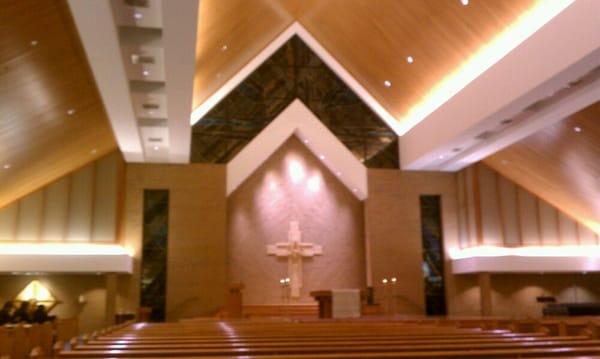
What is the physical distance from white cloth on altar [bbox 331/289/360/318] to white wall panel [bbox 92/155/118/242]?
6.45 meters

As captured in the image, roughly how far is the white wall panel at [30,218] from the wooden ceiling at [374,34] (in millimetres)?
4961

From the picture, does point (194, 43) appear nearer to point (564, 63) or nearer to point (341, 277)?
point (564, 63)

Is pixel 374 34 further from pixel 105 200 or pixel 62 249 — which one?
pixel 62 249

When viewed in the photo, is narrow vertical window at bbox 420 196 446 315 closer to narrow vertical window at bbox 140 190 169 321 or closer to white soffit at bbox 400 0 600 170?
white soffit at bbox 400 0 600 170

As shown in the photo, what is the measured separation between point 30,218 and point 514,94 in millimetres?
12248

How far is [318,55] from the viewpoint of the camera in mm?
18438

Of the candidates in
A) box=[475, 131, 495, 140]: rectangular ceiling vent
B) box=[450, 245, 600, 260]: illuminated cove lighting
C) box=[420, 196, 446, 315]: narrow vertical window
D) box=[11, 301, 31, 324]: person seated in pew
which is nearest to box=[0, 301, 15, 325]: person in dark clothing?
box=[11, 301, 31, 324]: person seated in pew

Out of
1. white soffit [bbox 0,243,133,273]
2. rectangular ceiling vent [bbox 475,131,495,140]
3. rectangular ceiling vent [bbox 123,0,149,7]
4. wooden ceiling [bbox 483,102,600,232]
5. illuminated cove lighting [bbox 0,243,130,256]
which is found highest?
rectangular ceiling vent [bbox 123,0,149,7]

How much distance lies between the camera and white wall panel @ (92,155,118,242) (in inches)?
642

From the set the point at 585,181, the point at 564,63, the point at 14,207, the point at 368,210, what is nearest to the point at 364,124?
the point at 368,210

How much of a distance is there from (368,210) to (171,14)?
10.4 meters

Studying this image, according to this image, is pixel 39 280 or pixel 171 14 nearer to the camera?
pixel 171 14

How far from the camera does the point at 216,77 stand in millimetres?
16000

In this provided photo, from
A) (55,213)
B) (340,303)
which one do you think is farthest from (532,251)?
(55,213)
